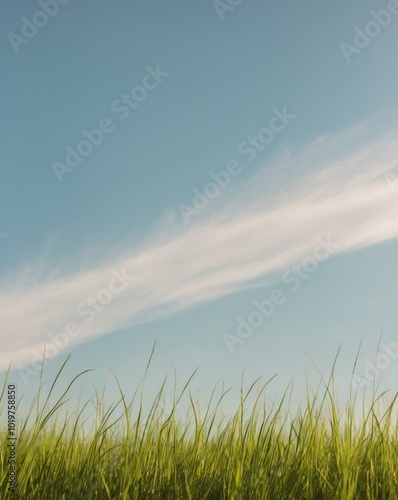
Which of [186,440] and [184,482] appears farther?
[186,440]

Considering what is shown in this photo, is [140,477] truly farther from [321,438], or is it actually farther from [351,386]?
[351,386]

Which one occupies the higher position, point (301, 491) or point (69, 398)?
point (69, 398)

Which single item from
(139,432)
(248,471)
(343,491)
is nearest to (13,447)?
(139,432)

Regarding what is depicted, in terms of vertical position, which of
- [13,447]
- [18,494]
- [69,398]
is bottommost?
[18,494]

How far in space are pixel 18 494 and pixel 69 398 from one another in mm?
1019

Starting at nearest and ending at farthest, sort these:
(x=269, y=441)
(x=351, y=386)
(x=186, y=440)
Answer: (x=269, y=441) → (x=351, y=386) → (x=186, y=440)

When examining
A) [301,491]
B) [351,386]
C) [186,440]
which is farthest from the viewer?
[186,440]

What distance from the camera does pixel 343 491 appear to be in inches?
161

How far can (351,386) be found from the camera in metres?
5.28

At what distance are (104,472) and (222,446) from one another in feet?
3.28

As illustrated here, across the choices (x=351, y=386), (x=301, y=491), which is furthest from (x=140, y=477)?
(x=351, y=386)

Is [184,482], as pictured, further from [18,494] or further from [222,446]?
[18,494]

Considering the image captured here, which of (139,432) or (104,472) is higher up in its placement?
(139,432)

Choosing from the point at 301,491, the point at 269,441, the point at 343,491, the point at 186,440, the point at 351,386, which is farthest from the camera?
the point at 186,440
